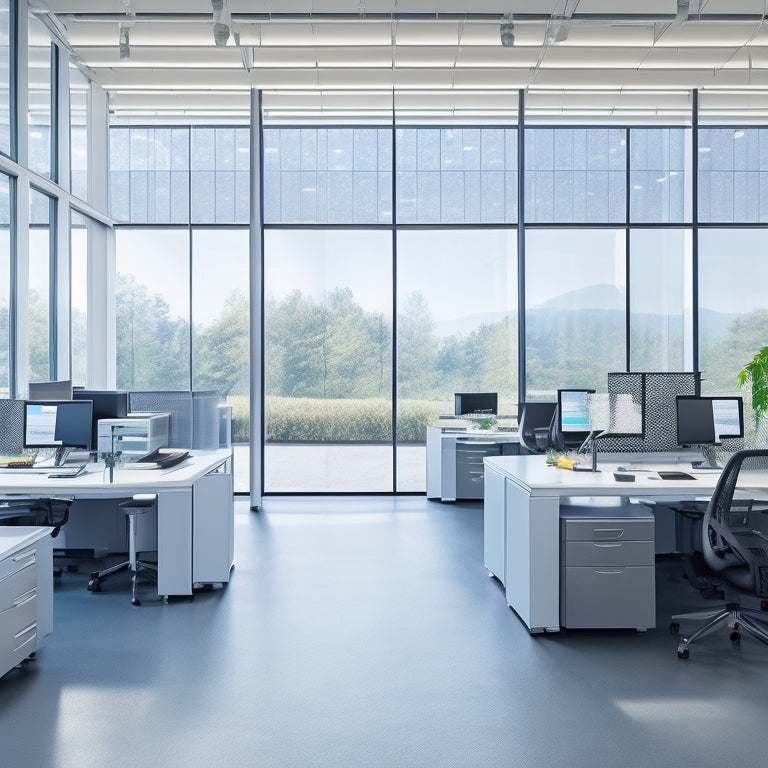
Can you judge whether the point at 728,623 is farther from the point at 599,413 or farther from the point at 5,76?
the point at 5,76

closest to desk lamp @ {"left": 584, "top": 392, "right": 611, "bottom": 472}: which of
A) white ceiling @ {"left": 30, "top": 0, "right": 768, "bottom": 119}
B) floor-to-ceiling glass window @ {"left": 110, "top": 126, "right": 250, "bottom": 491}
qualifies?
white ceiling @ {"left": 30, "top": 0, "right": 768, "bottom": 119}

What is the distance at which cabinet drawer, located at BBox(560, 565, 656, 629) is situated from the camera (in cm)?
388

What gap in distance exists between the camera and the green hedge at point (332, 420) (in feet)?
27.6

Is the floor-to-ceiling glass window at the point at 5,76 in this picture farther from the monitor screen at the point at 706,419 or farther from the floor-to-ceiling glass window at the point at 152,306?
the monitor screen at the point at 706,419

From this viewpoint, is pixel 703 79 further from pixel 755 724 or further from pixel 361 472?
pixel 755 724

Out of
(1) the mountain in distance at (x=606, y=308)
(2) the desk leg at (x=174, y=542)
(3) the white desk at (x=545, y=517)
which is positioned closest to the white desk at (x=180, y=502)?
(2) the desk leg at (x=174, y=542)

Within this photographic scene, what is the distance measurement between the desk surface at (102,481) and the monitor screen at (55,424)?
0.28 metres

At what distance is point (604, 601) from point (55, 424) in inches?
154

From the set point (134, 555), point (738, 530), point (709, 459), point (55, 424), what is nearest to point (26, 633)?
point (134, 555)

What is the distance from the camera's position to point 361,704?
3.06 meters

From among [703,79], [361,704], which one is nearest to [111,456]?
[361,704]

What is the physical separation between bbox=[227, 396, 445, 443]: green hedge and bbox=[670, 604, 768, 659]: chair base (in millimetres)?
4909

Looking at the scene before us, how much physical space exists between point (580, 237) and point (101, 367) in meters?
5.86

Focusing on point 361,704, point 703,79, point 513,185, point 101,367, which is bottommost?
point 361,704
